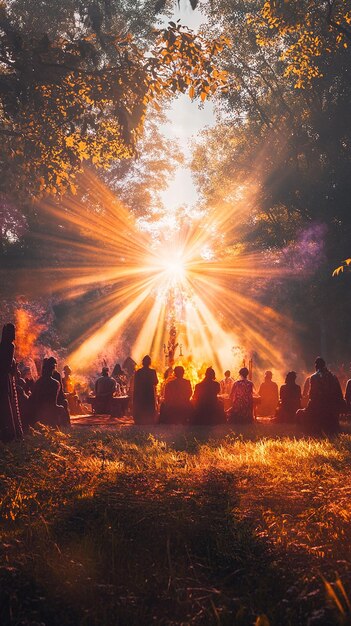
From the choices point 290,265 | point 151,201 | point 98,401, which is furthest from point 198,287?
point 98,401

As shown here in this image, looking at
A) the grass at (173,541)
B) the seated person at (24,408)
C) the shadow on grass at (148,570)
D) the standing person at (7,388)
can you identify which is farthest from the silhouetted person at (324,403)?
the shadow on grass at (148,570)

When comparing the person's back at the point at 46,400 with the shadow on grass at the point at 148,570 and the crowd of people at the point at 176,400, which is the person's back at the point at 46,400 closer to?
the crowd of people at the point at 176,400

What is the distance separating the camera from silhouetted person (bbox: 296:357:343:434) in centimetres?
1284

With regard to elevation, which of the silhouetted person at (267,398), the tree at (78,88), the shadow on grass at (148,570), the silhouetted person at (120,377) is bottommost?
the shadow on grass at (148,570)

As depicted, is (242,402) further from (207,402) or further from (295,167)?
(295,167)

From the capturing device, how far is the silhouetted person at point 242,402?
15.1 meters

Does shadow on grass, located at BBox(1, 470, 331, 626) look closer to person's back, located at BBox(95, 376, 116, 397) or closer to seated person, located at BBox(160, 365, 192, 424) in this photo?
seated person, located at BBox(160, 365, 192, 424)

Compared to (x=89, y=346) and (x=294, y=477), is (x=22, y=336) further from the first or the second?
(x=294, y=477)

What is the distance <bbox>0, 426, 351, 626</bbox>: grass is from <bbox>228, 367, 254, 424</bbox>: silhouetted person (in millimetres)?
6313

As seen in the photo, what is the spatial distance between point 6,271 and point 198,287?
2325cm

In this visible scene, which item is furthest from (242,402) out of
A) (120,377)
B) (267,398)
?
(120,377)

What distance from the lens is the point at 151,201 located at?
55438 mm

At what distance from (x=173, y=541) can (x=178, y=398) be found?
10.8 meters

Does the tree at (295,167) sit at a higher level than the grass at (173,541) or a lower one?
higher
